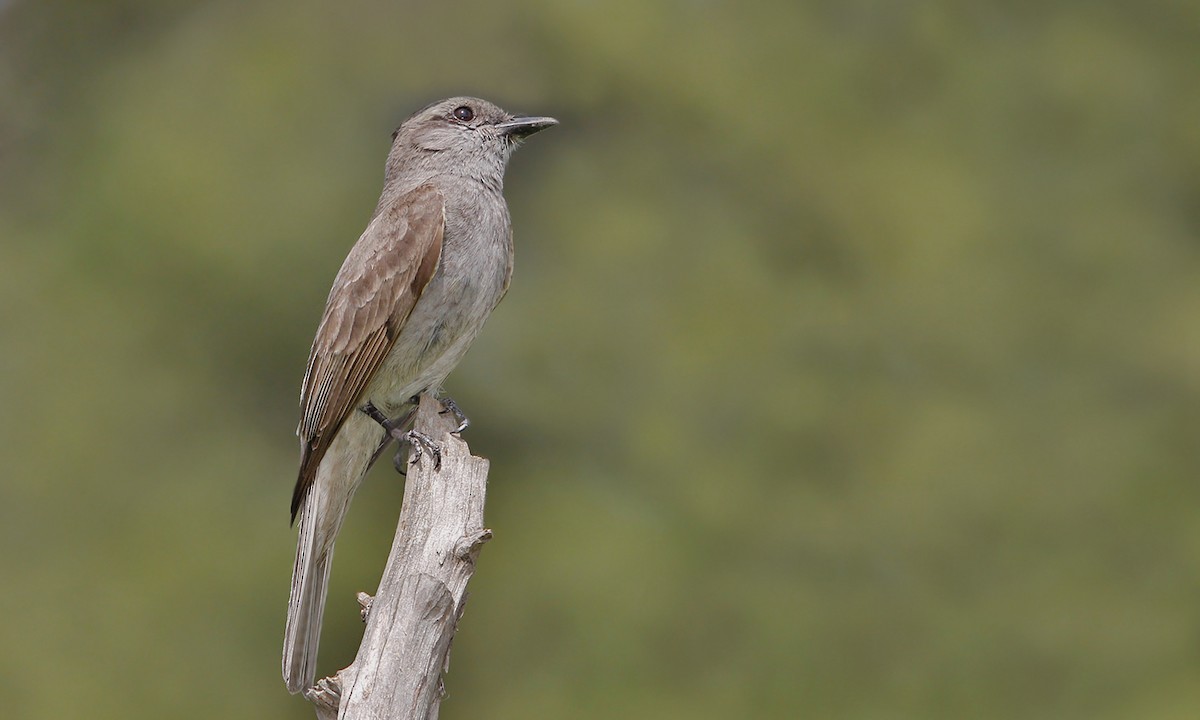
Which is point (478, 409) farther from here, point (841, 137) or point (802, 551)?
point (841, 137)

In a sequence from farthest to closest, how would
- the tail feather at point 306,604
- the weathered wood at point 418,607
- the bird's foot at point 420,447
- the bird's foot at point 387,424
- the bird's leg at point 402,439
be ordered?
the bird's foot at point 387,424 → the tail feather at point 306,604 → the bird's leg at point 402,439 → the bird's foot at point 420,447 → the weathered wood at point 418,607

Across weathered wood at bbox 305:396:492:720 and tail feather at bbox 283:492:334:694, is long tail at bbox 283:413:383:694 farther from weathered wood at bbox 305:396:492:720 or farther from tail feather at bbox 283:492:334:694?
weathered wood at bbox 305:396:492:720

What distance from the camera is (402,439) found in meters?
4.15

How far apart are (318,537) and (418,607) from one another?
1.07 m

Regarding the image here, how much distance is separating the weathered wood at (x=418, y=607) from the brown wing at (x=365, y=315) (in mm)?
846

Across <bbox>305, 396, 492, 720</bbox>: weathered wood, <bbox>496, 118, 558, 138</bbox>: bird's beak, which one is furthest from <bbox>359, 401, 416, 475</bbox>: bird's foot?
<bbox>496, 118, 558, 138</bbox>: bird's beak

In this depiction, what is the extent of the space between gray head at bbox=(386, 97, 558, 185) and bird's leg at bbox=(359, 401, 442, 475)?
3.01ft

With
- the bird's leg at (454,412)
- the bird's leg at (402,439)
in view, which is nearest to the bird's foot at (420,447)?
the bird's leg at (402,439)

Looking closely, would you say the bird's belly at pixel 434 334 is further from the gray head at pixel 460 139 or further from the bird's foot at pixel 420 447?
the gray head at pixel 460 139

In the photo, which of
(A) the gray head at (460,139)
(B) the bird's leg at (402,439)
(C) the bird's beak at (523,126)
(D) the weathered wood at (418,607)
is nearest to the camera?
(D) the weathered wood at (418,607)

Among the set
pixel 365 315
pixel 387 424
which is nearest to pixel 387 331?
pixel 365 315

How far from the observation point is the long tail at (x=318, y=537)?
13.1 ft

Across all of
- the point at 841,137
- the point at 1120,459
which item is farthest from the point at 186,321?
the point at 1120,459

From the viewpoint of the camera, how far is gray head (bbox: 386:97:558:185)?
4.89 m
